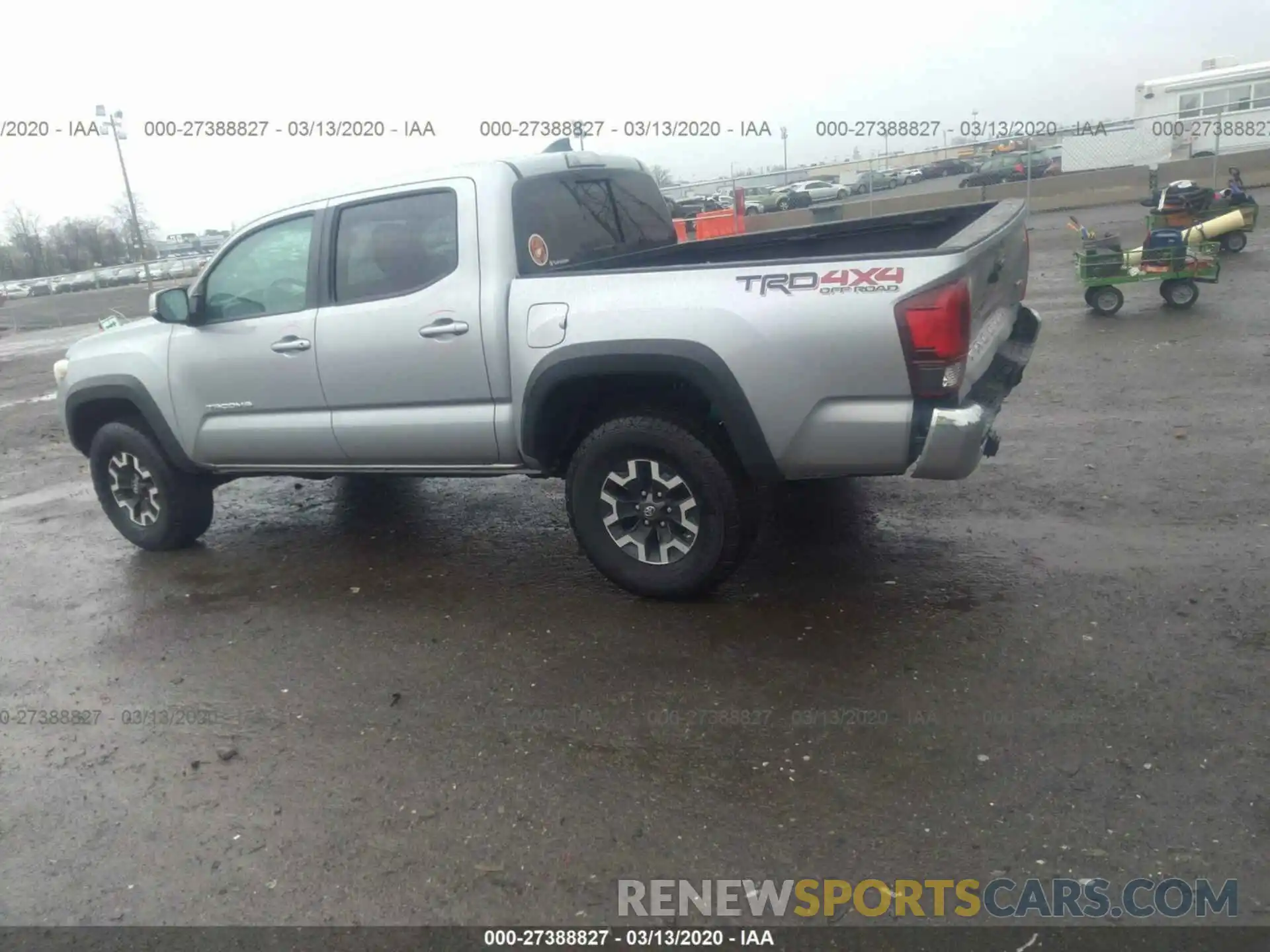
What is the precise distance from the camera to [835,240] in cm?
570

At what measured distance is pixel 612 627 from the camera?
4496 millimetres

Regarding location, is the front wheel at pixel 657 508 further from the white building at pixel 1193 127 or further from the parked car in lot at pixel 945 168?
the parked car in lot at pixel 945 168

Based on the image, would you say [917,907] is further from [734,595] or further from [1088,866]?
[734,595]

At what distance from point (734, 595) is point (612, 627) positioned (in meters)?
0.63

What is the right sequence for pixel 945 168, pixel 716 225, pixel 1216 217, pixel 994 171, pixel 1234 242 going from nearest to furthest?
pixel 1234 242, pixel 1216 217, pixel 716 225, pixel 994 171, pixel 945 168

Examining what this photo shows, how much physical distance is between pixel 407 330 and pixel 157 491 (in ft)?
7.32

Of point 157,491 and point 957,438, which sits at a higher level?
point 957,438

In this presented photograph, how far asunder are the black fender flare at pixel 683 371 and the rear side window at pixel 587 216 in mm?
604

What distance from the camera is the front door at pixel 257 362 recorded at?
5254 millimetres

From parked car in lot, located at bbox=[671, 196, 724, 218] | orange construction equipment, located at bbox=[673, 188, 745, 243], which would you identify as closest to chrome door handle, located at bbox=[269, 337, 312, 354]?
orange construction equipment, located at bbox=[673, 188, 745, 243]

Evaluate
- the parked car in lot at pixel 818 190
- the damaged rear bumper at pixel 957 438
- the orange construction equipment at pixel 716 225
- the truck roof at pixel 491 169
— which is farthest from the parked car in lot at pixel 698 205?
the damaged rear bumper at pixel 957 438

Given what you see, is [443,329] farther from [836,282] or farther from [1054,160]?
[1054,160]

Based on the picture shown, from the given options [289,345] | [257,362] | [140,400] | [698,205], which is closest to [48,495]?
[140,400]

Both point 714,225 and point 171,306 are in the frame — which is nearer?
point 171,306
